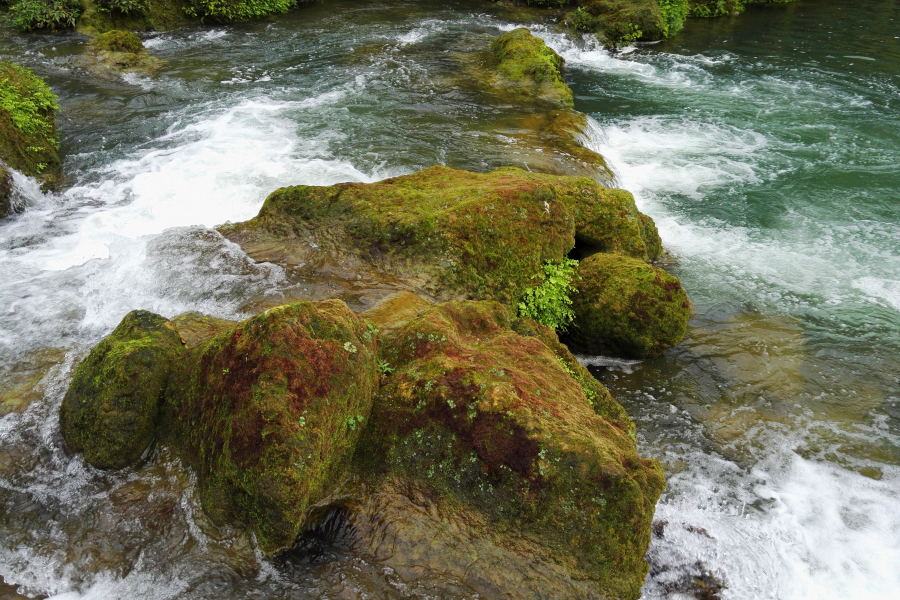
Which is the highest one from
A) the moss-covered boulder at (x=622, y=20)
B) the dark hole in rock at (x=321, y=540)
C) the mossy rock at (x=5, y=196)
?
the moss-covered boulder at (x=622, y=20)

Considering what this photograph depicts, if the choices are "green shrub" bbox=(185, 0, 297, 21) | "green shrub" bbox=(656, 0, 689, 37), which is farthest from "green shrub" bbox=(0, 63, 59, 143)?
"green shrub" bbox=(656, 0, 689, 37)

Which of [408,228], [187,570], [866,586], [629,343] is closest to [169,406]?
[187,570]

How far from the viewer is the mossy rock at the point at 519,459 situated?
4.25 meters

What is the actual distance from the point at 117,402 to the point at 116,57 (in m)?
13.6

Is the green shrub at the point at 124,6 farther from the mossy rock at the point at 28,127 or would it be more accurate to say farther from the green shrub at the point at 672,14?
the green shrub at the point at 672,14

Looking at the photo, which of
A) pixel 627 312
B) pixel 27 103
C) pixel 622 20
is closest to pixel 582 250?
pixel 627 312

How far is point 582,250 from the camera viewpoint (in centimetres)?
871

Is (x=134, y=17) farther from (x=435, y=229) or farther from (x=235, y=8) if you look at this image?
(x=435, y=229)

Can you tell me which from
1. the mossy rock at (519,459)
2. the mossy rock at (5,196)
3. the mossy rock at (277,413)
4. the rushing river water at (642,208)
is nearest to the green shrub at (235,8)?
the rushing river water at (642,208)

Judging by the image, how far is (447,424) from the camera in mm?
4559

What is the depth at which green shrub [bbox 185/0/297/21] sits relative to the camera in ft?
62.2

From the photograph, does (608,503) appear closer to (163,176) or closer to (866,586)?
(866,586)

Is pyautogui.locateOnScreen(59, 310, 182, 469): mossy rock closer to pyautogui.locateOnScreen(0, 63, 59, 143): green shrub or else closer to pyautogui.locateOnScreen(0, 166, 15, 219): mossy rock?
pyautogui.locateOnScreen(0, 166, 15, 219): mossy rock

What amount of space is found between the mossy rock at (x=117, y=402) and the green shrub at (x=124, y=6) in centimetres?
1668
